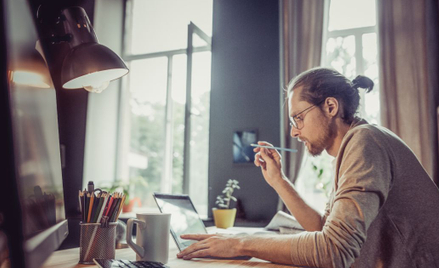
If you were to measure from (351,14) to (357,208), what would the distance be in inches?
131

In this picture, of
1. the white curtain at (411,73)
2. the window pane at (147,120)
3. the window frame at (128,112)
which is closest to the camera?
the white curtain at (411,73)

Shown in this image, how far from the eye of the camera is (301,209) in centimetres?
165

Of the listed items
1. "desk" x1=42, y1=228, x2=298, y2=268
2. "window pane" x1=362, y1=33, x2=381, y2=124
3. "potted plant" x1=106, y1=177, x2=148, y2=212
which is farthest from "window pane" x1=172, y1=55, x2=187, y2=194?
"desk" x1=42, y1=228, x2=298, y2=268

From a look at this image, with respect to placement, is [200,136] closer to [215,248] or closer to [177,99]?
[177,99]

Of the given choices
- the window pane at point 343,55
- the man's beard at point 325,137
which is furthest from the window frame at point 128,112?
the man's beard at point 325,137

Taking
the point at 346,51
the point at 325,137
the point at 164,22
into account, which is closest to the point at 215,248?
the point at 325,137

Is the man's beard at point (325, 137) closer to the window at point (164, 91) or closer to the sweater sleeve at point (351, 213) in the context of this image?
the sweater sleeve at point (351, 213)

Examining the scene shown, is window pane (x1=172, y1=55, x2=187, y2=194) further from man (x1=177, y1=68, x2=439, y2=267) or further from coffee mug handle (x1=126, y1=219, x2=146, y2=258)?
coffee mug handle (x1=126, y1=219, x2=146, y2=258)

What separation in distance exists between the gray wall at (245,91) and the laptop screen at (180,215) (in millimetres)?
2171

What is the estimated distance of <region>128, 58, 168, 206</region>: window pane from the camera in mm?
4867

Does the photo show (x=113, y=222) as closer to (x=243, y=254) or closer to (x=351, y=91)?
(x=243, y=254)

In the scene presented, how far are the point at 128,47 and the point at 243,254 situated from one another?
4497 millimetres

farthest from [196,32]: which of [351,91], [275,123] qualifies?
[351,91]

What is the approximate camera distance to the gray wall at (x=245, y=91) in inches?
142
